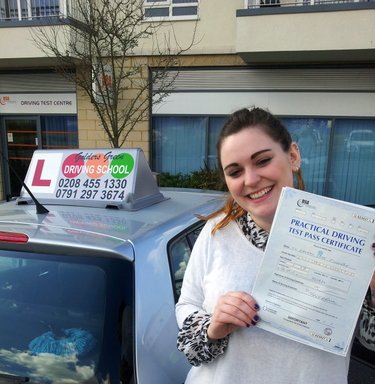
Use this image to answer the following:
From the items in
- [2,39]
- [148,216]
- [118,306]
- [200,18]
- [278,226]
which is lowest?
[118,306]

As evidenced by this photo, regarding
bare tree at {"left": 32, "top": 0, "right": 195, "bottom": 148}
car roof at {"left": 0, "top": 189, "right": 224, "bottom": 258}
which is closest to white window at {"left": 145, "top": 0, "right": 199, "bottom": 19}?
bare tree at {"left": 32, "top": 0, "right": 195, "bottom": 148}

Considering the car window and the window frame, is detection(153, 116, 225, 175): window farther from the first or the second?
the car window

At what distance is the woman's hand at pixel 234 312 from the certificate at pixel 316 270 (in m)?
0.03

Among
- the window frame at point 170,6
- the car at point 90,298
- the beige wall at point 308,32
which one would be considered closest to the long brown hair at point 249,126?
the car at point 90,298

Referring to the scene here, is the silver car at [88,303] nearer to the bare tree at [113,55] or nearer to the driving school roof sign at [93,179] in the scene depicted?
the driving school roof sign at [93,179]

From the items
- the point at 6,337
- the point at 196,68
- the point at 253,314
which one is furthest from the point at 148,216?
the point at 196,68

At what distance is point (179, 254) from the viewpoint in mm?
1838

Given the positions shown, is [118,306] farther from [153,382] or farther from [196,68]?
[196,68]

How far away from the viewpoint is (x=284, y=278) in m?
1.06

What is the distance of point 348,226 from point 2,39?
932 cm

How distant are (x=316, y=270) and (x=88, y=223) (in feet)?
3.58

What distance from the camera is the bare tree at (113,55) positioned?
689 cm

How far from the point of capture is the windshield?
1357 millimetres

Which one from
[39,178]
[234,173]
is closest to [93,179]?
[39,178]
